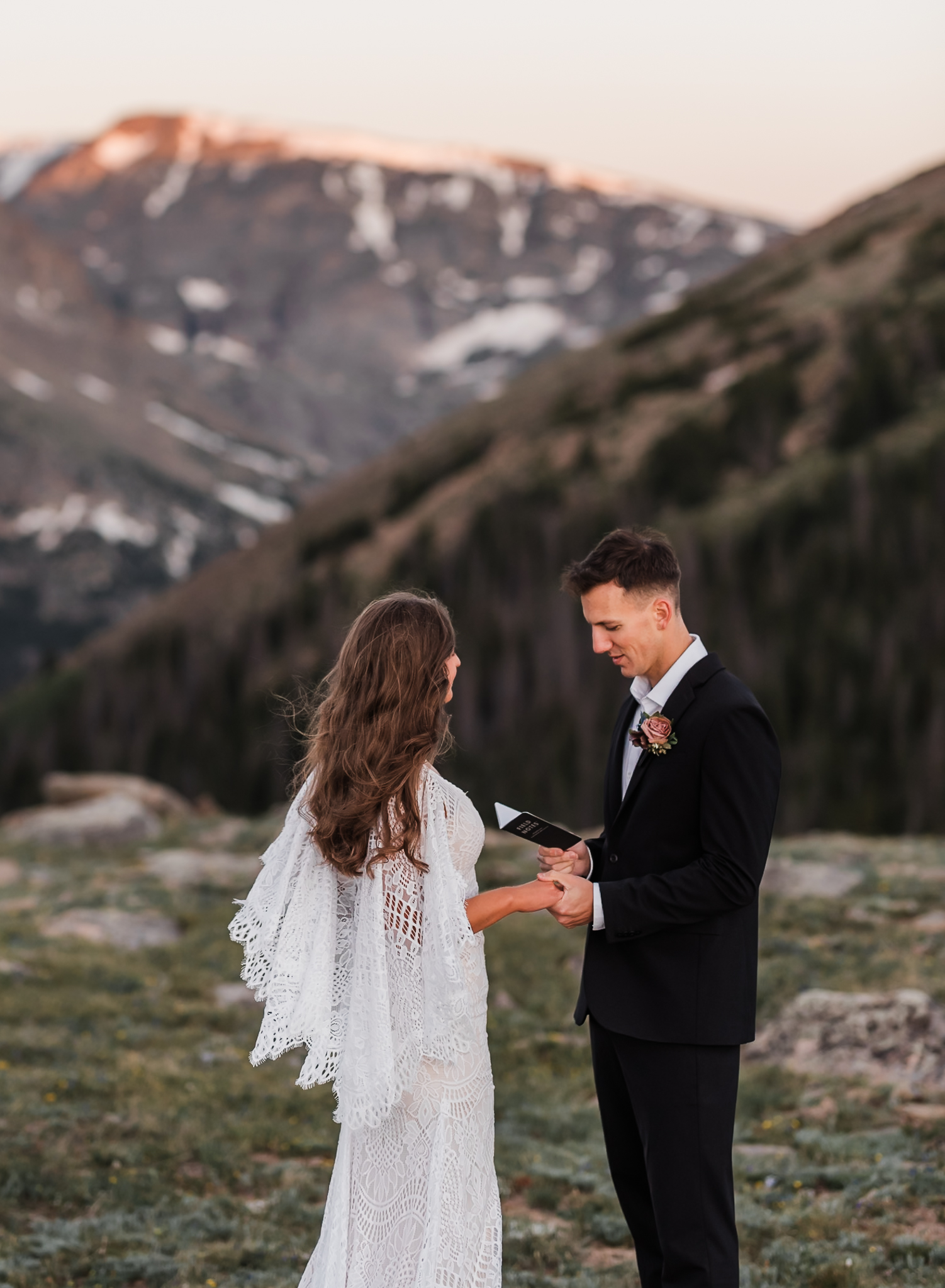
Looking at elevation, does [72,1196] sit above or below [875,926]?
below

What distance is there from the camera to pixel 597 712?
48.8 metres

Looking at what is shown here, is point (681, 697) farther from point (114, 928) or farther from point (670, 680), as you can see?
point (114, 928)

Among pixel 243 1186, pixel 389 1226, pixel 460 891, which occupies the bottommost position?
pixel 243 1186

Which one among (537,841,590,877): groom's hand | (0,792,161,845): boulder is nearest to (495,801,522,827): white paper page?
(537,841,590,877): groom's hand

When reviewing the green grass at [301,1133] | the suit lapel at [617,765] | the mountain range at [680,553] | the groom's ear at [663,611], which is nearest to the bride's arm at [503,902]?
the suit lapel at [617,765]

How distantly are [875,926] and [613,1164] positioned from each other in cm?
690

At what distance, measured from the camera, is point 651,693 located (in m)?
3.65

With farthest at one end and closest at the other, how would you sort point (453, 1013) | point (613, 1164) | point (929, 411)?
1. point (929, 411)
2. point (613, 1164)
3. point (453, 1013)

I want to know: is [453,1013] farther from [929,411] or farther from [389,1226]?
[929,411]

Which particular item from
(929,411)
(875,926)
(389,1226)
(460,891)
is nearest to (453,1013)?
(460,891)

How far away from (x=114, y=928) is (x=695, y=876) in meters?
8.79

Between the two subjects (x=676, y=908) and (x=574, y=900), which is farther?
(x=574, y=900)

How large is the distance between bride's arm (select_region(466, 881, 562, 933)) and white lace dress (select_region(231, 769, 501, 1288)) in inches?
2.2

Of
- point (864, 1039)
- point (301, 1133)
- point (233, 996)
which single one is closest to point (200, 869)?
point (233, 996)
